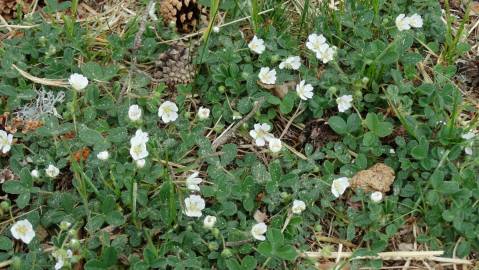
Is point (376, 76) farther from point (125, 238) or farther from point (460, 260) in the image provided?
point (125, 238)

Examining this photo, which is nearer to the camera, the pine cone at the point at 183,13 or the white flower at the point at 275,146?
the white flower at the point at 275,146

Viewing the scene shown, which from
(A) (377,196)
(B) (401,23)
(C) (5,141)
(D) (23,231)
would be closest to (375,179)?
(A) (377,196)

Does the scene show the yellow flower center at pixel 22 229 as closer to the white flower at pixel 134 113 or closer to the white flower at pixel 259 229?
the white flower at pixel 134 113

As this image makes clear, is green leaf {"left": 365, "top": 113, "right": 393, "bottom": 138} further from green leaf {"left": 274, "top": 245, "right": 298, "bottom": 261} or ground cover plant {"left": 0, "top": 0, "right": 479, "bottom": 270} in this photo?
green leaf {"left": 274, "top": 245, "right": 298, "bottom": 261}

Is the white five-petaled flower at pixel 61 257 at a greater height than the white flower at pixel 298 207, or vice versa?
the white flower at pixel 298 207

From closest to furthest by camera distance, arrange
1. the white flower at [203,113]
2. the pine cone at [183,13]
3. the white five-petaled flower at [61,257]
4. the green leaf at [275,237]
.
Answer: the white five-petaled flower at [61,257] → the green leaf at [275,237] → the white flower at [203,113] → the pine cone at [183,13]

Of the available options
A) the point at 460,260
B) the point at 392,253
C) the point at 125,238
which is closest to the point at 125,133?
the point at 125,238

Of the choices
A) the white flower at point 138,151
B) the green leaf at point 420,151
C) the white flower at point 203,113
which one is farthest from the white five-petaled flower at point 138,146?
the green leaf at point 420,151

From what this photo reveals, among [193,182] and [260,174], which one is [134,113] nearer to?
[193,182]
